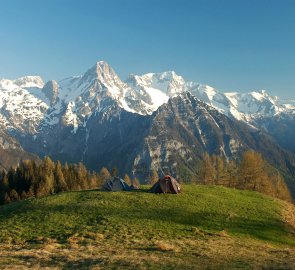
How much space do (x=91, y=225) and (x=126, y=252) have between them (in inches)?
618

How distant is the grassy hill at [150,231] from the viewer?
33.2m

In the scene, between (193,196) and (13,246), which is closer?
(13,246)

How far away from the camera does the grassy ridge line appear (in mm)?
49188

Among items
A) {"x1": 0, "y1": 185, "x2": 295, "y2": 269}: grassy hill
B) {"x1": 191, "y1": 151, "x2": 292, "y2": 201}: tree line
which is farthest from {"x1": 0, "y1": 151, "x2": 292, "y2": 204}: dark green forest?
{"x1": 0, "y1": 185, "x2": 295, "y2": 269}: grassy hill

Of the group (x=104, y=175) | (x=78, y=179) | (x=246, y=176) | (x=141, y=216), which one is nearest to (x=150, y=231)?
(x=141, y=216)

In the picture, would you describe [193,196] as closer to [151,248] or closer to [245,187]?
[151,248]

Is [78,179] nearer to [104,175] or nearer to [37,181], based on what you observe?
[37,181]

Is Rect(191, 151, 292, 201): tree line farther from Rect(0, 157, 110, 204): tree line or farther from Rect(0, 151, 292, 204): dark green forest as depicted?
Rect(0, 157, 110, 204): tree line

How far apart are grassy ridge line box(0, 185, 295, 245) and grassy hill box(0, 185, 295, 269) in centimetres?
12

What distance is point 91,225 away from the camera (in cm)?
5162

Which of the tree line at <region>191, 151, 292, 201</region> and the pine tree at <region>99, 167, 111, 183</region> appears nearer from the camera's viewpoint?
the tree line at <region>191, 151, 292, 201</region>

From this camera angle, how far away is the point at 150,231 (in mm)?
49062

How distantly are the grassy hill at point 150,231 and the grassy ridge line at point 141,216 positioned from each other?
123 millimetres

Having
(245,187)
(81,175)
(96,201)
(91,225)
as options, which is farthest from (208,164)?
(91,225)
